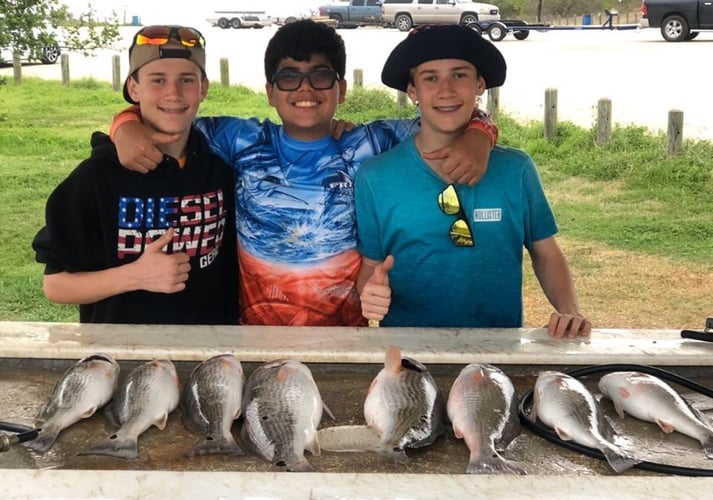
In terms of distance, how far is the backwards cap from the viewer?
10.7 ft

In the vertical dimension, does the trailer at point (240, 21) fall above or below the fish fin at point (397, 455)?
above

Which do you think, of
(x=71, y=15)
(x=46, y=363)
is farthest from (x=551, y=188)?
(x=46, y=363)

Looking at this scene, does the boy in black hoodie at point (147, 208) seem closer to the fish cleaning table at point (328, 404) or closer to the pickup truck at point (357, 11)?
the fish cleaning table at point (328, 404)

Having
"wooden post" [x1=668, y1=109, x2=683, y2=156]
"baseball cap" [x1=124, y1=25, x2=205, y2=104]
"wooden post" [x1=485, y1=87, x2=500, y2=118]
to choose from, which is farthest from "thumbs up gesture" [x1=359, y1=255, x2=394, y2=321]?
"wooden post" [x1=485, y1=87, x2=500, y2=118]

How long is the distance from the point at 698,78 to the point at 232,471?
17.5 meters

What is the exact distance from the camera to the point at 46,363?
107 inches

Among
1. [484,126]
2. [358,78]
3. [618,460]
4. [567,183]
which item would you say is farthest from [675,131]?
[618,460]

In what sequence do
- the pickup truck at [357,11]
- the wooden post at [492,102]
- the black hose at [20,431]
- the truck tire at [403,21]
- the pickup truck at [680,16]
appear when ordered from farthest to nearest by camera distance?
1. the pickup truck at [357,11]
2. the truck tire at [403,21]
3. the pickup truck at [680,16]
4. the wooden post at [492,102]
5. the black hose at [20,431]

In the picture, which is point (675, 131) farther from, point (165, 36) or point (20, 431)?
point (20, 431)

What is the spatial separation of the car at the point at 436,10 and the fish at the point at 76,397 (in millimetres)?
21687

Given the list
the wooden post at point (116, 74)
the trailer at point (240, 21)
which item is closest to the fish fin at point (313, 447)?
the wooden post at point (116, 74)

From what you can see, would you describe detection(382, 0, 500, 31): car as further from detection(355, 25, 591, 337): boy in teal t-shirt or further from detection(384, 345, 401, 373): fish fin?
detection(384, 345, 401, 373): fish fin

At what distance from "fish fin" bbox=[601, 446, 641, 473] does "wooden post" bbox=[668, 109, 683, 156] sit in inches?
363

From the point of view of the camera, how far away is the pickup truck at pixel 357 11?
29731 millimetres
